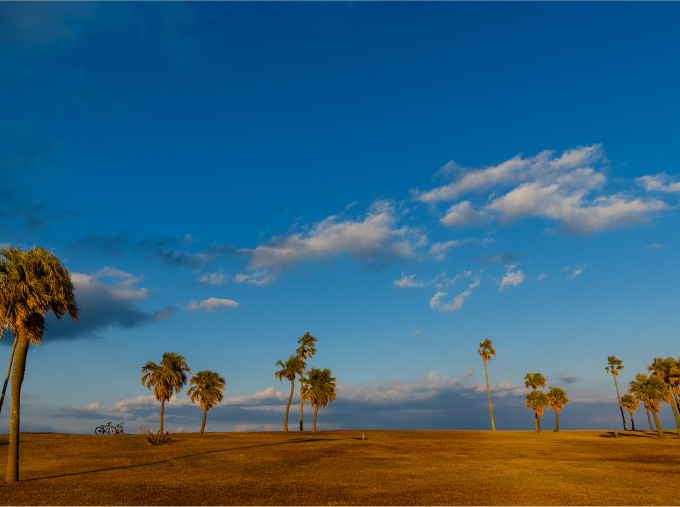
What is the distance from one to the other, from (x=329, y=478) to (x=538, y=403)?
8166 cm

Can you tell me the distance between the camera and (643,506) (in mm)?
18156

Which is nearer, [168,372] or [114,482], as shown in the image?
[114,482]

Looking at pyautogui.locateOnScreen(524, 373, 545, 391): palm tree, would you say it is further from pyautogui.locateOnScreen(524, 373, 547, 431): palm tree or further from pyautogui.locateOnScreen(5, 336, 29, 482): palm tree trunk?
pyautogui.locateOnScreen(5, 336, 29, 482): palm tree trunk

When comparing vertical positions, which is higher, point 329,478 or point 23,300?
point 23,300

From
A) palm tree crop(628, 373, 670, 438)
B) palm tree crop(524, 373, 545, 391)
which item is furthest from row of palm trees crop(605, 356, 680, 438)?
palm tree crop(524, 373, 545, 391)

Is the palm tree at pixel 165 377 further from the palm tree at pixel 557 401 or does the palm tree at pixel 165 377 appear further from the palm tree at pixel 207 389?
the palm tree at pixel 557 401

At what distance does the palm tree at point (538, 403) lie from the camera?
3629 inches

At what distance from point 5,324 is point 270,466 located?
1892cm

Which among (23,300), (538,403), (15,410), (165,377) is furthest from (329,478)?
(538,403)

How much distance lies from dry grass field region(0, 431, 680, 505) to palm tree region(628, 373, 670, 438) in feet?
125

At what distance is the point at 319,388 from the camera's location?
81.1 meters

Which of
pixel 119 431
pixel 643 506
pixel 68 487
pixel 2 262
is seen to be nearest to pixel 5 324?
pixel 2 262

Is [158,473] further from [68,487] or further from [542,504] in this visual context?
[542,504]

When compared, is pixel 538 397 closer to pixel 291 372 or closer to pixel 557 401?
pixel 557 401
